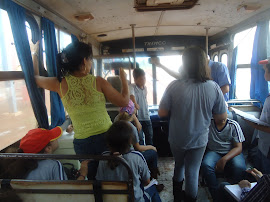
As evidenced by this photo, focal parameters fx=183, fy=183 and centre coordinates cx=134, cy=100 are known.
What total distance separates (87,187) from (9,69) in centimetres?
167

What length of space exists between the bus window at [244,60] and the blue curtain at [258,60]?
0.94 feet

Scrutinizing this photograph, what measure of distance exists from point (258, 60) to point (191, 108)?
2.72 meters

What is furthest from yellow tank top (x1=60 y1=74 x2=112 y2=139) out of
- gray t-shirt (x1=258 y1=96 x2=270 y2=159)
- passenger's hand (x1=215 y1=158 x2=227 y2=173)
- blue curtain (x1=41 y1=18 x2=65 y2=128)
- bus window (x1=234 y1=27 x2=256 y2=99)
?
bus window (x1=234 y1=27 x2=256 y2=99)

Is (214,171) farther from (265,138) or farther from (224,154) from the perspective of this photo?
(265,138)

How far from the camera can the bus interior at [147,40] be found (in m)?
2.14

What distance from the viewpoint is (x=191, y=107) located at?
5.57 ft

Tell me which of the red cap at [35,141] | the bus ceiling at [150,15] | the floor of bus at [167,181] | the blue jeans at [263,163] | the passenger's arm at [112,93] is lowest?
the floor of bus at [167,181]

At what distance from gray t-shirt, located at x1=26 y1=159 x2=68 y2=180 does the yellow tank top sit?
34 centimetres

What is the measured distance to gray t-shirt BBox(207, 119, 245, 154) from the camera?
8.35 ft

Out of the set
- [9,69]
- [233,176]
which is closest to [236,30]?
[233,176]

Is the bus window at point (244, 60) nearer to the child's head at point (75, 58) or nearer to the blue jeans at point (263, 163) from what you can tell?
the blue jeans at point (263, 163)

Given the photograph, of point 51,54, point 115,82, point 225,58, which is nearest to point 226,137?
point 115,82

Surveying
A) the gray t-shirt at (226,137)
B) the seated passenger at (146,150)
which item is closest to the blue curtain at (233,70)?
the gray t-shirt at (226,137)

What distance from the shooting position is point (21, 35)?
205 centimetres
